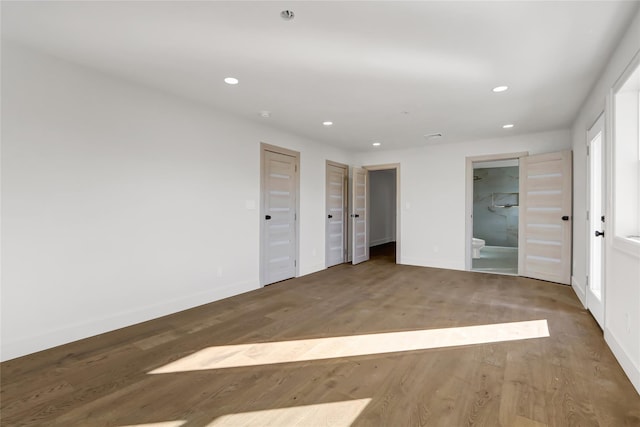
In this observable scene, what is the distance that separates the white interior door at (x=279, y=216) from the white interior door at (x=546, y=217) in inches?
152

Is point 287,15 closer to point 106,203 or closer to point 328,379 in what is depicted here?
point 106,203

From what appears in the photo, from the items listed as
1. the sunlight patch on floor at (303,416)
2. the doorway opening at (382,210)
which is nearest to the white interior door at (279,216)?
the sunlight patch on floor at (303,416)

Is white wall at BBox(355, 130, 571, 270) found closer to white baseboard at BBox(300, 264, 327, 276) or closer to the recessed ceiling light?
the recessed ceiling light

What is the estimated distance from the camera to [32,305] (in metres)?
2.42

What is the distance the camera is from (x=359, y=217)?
641 centimetres

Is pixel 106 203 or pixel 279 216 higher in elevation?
pixel 106 203

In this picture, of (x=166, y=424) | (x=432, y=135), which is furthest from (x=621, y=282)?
(x=432, y=135)

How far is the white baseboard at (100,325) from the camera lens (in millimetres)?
2363

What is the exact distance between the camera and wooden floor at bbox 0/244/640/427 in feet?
5.55

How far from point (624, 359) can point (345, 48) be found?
10.2ft

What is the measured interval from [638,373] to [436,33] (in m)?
2.63

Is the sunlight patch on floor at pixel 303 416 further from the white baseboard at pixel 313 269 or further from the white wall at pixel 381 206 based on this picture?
the white wall at pixel 381 206

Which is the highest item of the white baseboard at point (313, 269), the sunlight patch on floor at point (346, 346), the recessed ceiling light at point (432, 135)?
the recessed ceiling light at point (432, 135)

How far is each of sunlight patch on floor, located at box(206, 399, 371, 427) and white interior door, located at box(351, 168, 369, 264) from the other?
4.51m
